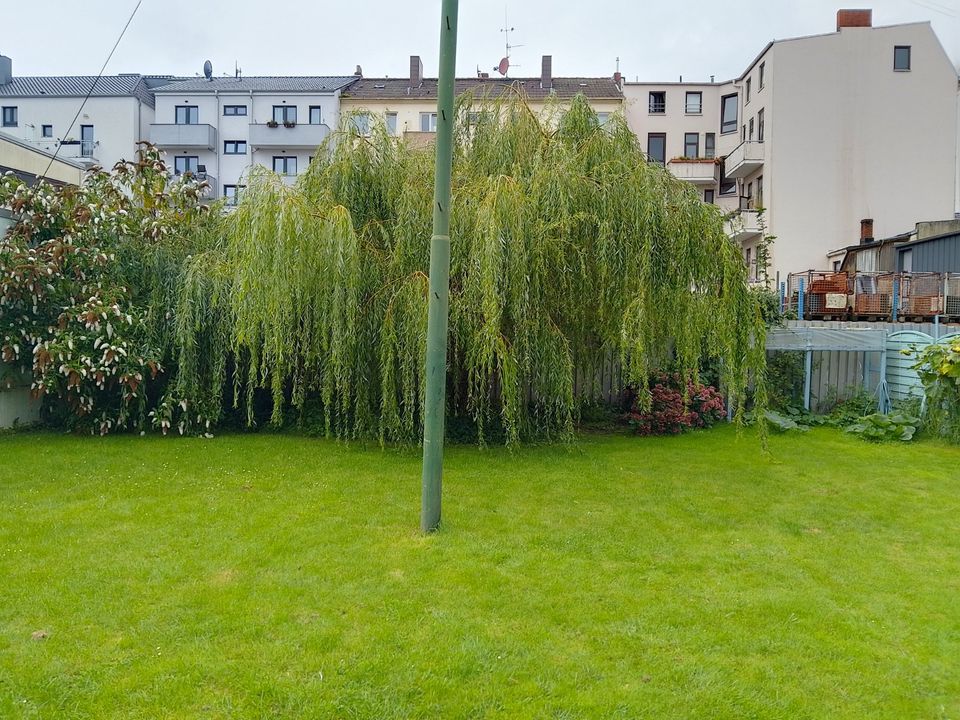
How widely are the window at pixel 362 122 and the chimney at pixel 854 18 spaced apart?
88.6 feet

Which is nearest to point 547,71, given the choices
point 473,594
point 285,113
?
point 285,113

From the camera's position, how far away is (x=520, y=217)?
912cm

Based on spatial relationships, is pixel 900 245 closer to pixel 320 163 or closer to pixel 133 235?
pixel 320 163

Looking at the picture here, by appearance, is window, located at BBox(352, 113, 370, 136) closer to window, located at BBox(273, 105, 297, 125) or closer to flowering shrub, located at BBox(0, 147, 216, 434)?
flowering shrub, located at BBox(0, 147, 216, 434)

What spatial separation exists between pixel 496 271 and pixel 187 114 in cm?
3298

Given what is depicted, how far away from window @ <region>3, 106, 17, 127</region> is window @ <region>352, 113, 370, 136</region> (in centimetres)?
3403

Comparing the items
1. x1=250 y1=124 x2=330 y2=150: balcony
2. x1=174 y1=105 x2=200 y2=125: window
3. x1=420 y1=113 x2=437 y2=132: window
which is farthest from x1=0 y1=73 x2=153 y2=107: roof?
x1=420 y1=113 x2=437 y2=132: window

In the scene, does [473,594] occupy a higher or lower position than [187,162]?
lower

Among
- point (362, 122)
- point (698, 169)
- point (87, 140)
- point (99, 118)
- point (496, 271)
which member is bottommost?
point (496, 271)

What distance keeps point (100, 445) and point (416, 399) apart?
4.90 metres

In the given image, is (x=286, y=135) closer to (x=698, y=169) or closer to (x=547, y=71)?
(x=547, y=71)

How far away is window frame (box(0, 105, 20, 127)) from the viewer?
36.2 m

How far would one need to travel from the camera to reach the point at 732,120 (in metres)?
35.9

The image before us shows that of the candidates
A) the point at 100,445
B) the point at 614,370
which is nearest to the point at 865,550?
the point at 614,370
